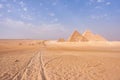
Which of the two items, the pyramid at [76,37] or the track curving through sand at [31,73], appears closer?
the track curving through sand at [31,73]

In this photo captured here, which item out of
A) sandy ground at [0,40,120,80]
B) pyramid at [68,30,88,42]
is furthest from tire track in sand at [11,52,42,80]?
pyramid at [68,30,88,42]

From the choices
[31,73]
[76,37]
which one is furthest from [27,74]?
[76,37]

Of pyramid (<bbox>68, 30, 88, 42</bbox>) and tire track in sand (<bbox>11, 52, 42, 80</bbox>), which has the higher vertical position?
pyramid (<bbox>68, 30, 88, 42</bbox>)

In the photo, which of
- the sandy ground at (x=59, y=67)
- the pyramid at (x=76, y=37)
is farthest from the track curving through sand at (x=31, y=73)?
the pyramid at (x=76, y=37)

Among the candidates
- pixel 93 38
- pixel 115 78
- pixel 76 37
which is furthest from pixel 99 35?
pixel 115 78

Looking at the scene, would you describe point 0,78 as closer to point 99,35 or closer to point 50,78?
point 50,78

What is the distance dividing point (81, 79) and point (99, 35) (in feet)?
348

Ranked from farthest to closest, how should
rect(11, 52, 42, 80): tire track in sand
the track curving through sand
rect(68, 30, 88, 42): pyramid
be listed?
1. rect(68, 30, 88, 42): pyramid
2. rect(11, 52, 42, 80): tire track in sand
3. the track curving through sand

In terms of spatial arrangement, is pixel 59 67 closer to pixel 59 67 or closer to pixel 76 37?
pixel 59 67

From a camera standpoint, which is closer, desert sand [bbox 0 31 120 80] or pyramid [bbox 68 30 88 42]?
desert sand [bbox 0 31 120 80]

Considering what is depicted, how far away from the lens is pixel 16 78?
7.61 meters

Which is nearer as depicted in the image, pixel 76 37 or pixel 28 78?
pixel 28 78

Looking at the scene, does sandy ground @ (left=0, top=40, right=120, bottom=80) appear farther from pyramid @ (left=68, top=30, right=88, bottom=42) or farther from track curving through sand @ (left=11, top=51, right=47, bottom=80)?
pyramid @ (left=68, top=30, right=88, bottom=42)

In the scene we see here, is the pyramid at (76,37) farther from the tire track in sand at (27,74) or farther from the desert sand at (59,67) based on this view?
the tire track in sand at (27,74)
